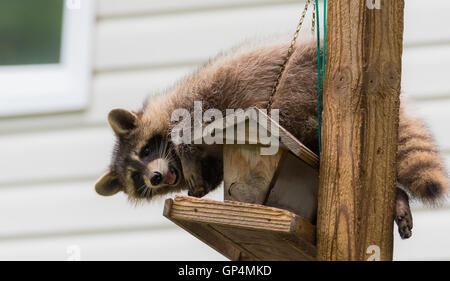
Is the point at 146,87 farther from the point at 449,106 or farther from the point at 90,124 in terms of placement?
the point at 449,106

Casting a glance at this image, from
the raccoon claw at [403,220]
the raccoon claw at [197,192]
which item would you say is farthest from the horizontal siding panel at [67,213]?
the raccoon claw at [403,220]

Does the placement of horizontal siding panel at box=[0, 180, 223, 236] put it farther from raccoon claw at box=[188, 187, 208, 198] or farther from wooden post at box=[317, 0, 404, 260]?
wooden post at box=[317, 0, 404, 260]

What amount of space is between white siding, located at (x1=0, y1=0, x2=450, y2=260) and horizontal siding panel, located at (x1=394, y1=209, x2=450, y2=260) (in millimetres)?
642

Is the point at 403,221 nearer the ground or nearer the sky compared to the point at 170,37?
nearer the ground

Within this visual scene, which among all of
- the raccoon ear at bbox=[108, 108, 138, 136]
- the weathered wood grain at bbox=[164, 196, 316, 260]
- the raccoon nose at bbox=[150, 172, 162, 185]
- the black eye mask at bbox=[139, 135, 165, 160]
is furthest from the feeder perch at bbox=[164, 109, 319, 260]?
the raccoon ear at bbox=[108, 108, 138, 136]

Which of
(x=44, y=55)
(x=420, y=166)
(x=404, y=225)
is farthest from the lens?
(x=44, y=55)

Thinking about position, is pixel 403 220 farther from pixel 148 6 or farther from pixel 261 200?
pixel 148 6

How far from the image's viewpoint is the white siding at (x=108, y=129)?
4.29 m

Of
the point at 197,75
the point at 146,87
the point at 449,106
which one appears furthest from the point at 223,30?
the point at 449,106

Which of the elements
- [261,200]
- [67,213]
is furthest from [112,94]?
[261,200]

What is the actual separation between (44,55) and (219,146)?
2099mm

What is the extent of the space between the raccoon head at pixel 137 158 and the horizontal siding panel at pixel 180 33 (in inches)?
32.4

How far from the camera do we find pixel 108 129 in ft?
14.6

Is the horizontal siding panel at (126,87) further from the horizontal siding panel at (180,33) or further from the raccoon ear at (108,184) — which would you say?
the raccoon ear at (108,184)
